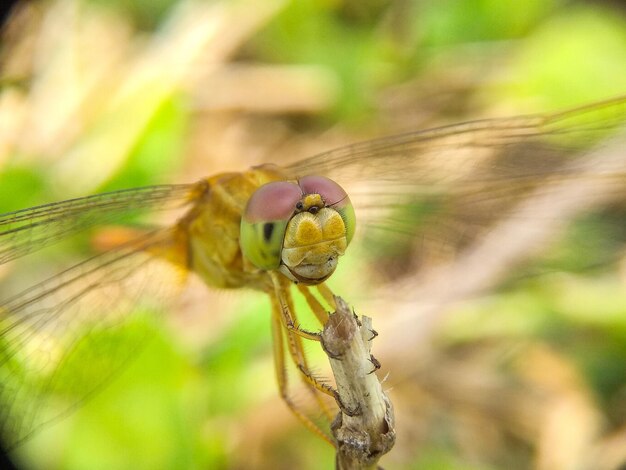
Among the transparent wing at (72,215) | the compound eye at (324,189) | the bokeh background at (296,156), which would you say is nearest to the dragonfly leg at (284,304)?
the compound eye at (324,189)

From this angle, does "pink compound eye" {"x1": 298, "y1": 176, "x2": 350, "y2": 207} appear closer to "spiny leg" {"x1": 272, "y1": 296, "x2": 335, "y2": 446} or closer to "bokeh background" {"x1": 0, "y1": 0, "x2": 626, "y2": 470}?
"spiny leg" {"x1": 272, "y1": 296, "x2": 335, "y2": 446}

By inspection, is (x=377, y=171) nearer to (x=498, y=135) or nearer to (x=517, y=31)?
(x=498, y=135)

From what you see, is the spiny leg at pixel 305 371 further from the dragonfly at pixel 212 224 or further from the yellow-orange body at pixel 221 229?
the yellow-orange body at pixel 221 229

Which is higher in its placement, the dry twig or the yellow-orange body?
the yellow-orange body

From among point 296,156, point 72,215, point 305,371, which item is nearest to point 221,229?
point 72,215

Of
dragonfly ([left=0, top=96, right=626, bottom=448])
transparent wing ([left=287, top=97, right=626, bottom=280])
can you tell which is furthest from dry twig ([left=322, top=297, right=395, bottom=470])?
transparent wing ([left=287, top=97, right=626, bottom=280])

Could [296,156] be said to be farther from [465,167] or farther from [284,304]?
[284,304]

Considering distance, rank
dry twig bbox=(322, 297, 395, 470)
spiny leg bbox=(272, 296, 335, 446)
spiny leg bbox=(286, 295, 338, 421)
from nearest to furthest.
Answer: dry twig bbox=(322, 297, 395, 470)
spiny leg bbox=(286, 295, 338, 421)
spiny leg bbox=(272, 296, 335, 446)
